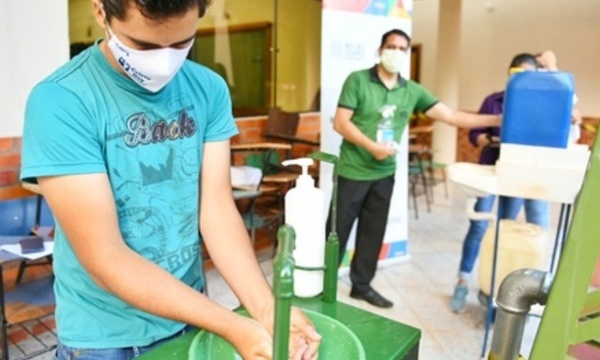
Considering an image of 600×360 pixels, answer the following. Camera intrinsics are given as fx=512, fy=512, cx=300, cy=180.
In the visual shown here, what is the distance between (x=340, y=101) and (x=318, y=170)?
69 cm

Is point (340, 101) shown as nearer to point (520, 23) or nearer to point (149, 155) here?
point (149, 155)

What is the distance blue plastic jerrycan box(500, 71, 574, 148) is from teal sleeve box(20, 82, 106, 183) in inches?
63.5

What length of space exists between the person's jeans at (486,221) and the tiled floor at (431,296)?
259 mm

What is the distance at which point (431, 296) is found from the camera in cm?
307

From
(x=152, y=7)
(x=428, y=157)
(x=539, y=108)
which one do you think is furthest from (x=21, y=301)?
(x=428, y=157)

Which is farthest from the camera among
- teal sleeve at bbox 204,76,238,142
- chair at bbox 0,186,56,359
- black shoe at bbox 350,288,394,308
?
black shoe at bbox 350,288,394,308

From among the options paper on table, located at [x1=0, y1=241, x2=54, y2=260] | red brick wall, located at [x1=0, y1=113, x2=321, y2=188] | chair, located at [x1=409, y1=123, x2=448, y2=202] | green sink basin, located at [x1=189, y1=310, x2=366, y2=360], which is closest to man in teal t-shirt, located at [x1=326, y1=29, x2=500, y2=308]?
red brick wall, located at [x1=0, y1=113, x2=321, y2=188]

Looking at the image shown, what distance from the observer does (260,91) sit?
4.18m

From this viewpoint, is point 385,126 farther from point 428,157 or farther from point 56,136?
point 428,157

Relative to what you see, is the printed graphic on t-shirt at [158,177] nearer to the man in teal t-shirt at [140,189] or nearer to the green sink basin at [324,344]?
the man in teal t-shirt at [140,189]

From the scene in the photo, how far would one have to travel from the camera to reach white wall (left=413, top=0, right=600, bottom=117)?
19.4ft

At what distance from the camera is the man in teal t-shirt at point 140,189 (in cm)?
73

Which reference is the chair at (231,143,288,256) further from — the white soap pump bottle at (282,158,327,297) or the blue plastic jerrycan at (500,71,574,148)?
the white soap pump bottle at (282,158,327,297)

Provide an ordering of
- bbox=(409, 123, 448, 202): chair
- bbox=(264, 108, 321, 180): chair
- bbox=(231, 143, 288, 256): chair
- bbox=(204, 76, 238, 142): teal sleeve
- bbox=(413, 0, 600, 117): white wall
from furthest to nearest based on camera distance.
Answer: bbox=(413, 0, 600, 117): white wall < bbox=(409, 123, 448, 202): chair < bbox=(264, 108, 321, 180): chair < bbox=(231, 143, 288, 256): chair < bbox=(204, 76, 238, 142): teal sleeve
